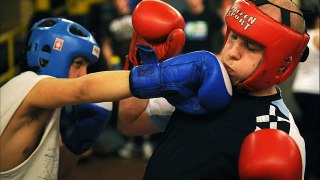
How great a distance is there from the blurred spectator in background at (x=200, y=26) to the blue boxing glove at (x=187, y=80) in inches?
142

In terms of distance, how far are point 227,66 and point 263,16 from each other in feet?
0.62

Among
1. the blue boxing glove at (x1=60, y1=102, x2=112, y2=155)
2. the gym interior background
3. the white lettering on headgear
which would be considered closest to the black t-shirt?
the white lettering on headgear

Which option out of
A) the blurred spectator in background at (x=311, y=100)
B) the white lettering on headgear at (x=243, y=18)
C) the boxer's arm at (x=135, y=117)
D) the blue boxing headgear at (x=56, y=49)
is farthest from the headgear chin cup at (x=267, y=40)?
the blurred spectator in background at (x=311, y=100)

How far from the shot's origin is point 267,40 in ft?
4.88

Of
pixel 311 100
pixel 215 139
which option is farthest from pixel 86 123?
pixel 311 100

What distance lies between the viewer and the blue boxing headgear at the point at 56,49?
6.42 ft

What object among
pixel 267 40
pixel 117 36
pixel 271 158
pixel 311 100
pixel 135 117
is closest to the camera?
pixel 271 158

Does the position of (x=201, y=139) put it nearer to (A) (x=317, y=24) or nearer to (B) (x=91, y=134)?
(B) (x=91, y=134)

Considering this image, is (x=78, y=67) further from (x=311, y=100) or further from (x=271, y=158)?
(x=311, y=100)

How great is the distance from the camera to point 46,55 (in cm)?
196

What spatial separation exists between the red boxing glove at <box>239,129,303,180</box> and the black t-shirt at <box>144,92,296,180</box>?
0.44 ft

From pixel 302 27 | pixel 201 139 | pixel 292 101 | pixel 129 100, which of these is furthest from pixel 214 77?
pixel 292 101

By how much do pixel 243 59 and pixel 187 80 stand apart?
0.70 feet

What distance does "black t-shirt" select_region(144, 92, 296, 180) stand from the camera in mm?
1533
